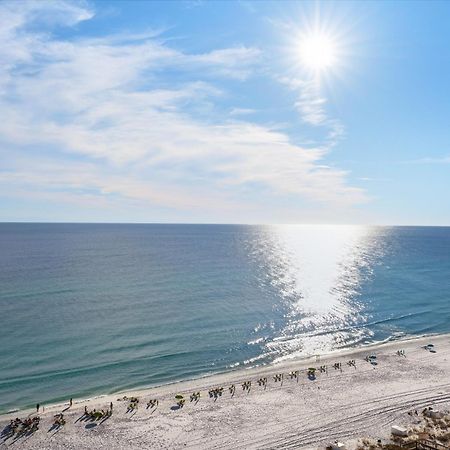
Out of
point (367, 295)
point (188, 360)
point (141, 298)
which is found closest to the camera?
point (188, 360)

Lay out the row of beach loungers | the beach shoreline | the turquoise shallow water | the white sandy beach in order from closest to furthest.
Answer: the white sandy beach, the row of beach loungers, the beach shoreline, the turquoise shallow water

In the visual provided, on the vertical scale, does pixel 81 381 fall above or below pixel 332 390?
above

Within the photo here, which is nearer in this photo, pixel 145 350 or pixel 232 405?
pixel 232 405

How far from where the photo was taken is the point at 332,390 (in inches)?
1574

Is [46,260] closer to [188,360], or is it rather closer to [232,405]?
[188,360]

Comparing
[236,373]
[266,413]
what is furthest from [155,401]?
[236,373]

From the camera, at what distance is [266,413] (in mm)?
34969

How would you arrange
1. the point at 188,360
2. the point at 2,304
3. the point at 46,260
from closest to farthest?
1. the point at 188,360
2. the point at 2,304
3. the point at 46,260

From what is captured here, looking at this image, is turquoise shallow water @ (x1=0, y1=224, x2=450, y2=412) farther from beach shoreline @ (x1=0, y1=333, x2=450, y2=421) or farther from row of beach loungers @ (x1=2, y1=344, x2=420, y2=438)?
row of beach loungers @ (x1=2, y1=344, x2=420, y2=438)

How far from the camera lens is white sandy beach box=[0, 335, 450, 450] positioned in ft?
99.4

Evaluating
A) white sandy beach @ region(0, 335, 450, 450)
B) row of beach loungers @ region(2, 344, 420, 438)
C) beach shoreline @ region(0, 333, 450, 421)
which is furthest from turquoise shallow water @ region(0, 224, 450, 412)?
row of beach loungers @ region(2, 344, 420, 438)

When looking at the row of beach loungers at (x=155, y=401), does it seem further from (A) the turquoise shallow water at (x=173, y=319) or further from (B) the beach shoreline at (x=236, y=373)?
(A) the turquoise shallow water at (x=173, y=319)

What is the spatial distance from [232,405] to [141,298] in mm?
42040

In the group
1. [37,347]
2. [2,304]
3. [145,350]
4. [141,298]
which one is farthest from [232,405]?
[2,304]
